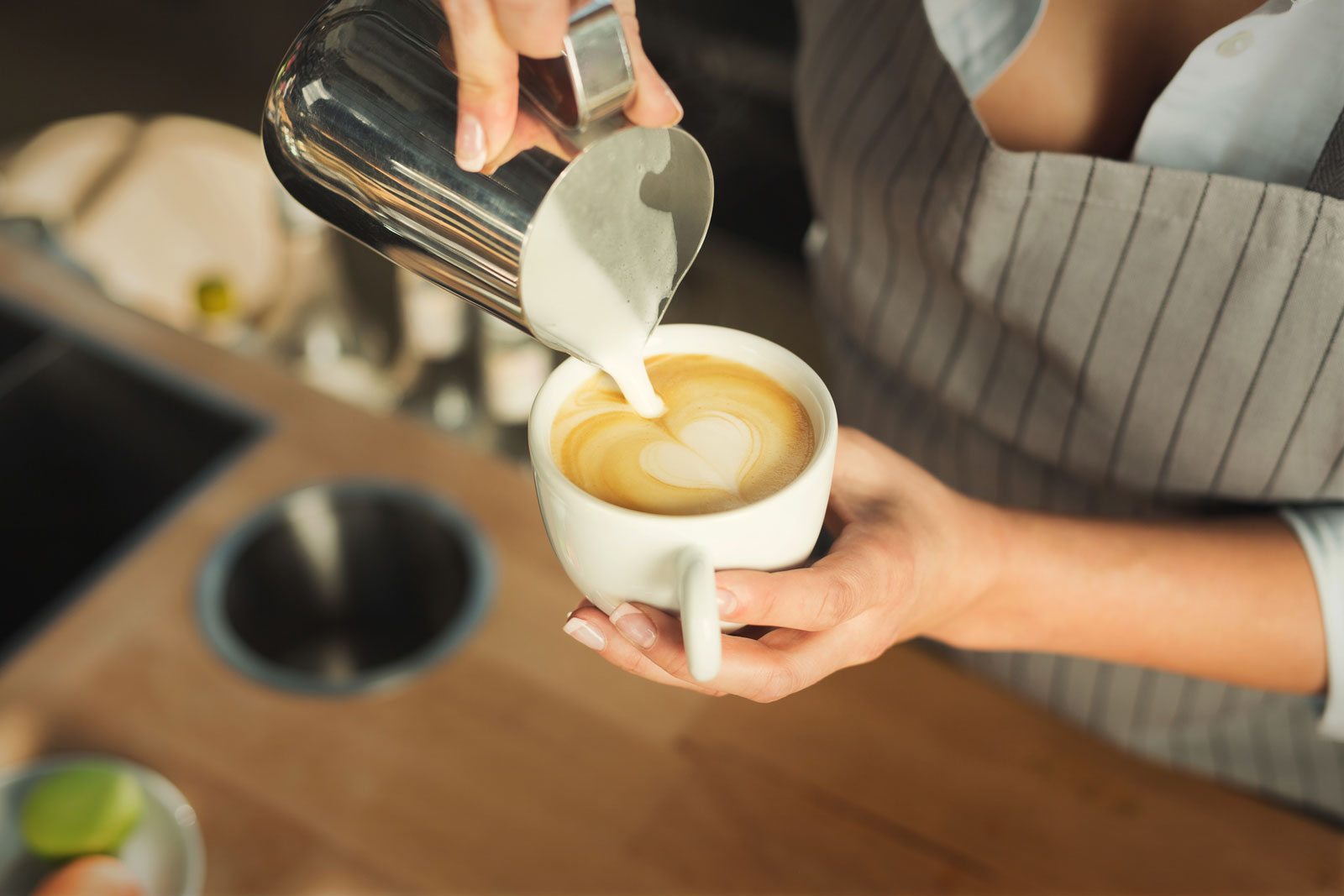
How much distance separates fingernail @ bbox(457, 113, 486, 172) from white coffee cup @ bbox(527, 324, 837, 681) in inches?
7.4

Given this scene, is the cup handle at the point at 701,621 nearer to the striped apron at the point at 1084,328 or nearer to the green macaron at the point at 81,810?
the striped apron at the point at 1084,328

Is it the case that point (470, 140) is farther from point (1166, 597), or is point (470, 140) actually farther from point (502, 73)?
point (1166, 597)

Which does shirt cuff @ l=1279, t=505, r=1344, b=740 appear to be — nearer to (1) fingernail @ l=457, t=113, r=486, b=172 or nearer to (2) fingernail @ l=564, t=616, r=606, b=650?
(2) fingernail @ l=564, t=616, r=606, b=650

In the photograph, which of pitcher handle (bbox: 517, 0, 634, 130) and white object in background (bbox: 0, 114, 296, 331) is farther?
white object in background (bbox: 0, 114, 296, 331)

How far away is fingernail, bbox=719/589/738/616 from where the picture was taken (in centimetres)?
58

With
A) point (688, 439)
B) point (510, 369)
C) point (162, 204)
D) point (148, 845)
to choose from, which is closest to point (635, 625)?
point (688, 439)

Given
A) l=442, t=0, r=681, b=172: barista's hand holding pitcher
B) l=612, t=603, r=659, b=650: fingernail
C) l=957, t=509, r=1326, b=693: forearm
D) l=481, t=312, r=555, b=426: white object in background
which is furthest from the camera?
l=481, t=312, r=555, b=426: white object in background

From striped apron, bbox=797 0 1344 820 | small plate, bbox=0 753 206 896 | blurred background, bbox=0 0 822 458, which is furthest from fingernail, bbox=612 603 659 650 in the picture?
blurred background, bbox=0 0 822 458

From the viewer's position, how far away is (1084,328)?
94 cm

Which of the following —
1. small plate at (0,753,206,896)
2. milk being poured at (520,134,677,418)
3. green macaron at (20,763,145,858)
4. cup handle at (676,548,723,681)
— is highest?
milk being poured at (520,134,677,418)

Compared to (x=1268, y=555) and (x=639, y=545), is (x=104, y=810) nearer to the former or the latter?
(x=639, y=545)

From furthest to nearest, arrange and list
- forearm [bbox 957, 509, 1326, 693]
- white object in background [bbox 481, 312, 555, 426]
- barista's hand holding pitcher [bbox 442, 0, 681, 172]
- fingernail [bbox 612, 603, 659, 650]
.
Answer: white object in background [bbox 481, 312, 555, 426] < forearm [bbox 957, 509, 1326, 693] < fingernail [bbox 612, 603, 659, 650] < barista's hand holding pitcher [bbox 442, 0, 681, 172]

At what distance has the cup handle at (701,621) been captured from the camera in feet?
1.77

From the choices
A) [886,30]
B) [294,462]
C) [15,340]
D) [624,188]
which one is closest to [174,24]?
[15,340]
